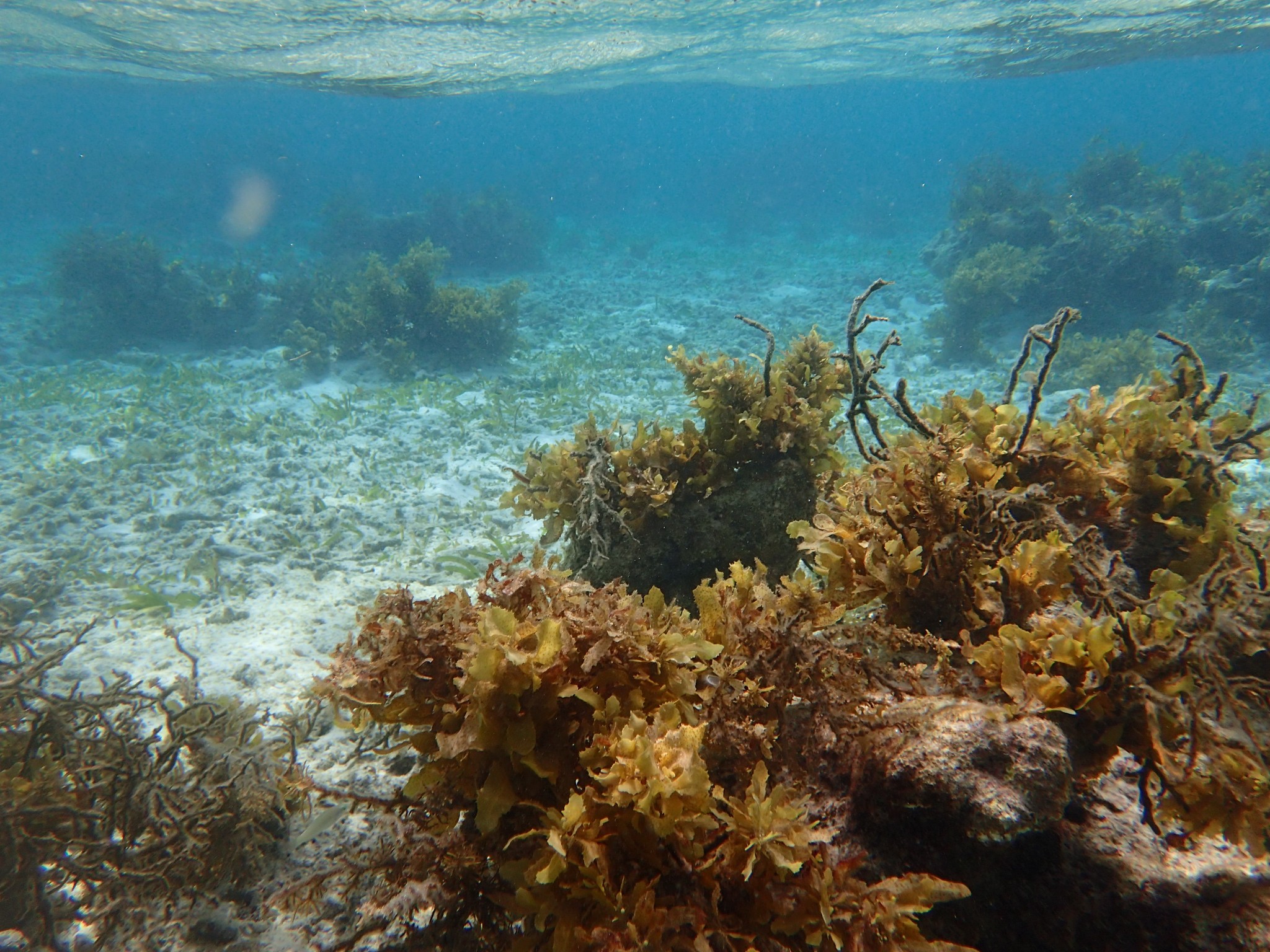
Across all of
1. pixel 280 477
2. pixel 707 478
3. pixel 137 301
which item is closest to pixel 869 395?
pixel 707 478

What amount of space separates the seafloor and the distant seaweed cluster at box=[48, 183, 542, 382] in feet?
2.60

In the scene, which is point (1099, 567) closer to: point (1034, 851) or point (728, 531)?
point (1034, 851)

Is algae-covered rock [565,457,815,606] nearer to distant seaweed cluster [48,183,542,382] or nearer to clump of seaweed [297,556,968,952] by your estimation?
clump of seaweed [297,556,968,952]

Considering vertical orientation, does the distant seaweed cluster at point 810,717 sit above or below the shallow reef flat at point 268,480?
above

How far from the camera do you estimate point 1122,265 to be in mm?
13648

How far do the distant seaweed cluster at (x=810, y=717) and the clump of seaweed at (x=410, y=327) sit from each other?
11208 mm

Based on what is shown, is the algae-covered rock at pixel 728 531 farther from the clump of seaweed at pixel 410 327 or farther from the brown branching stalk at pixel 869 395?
the clump of seaweed at pixel 410 327

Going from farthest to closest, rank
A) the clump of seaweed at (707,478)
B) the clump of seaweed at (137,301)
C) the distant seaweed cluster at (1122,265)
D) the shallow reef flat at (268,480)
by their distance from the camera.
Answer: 1. the clump of seaweed at (137,301)
2. the distant seaweed cluster at (1122,265)
3. the shallow reef flat at (268,480)
4. the clump of seaweed at (707,478)

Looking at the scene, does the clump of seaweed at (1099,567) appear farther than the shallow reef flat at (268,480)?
No

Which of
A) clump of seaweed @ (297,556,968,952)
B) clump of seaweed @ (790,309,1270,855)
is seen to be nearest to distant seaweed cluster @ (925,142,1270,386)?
clump of seaweed @ (790,309,1270,855)

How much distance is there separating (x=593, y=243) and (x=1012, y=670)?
27939 mm

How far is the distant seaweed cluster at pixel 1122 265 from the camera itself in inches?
460

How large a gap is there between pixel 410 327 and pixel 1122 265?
16.8 m

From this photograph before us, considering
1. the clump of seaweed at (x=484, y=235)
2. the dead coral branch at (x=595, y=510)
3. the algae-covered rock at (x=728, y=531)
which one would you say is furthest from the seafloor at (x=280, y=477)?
the clump of seaweed at (x=484, y=235)
